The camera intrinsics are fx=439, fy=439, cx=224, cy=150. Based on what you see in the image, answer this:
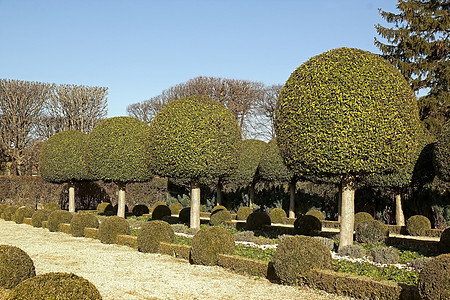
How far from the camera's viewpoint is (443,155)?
44.4 ft

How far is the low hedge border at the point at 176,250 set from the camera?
1074 cm

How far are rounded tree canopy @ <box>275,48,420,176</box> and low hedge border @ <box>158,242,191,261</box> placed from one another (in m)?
3.50

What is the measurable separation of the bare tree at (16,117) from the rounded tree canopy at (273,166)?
20.3 m

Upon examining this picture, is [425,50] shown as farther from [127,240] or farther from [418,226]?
[127,240]

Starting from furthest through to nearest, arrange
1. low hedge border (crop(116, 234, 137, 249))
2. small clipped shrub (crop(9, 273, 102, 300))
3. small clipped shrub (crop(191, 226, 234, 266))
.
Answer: low hedge border (crop(116, 234, 137, 249)) → small clipped shrub (crop(191, 226, 234, 266)) → small clipped shrub (crop(9, 273, 102, 300))

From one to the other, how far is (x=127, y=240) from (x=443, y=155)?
32.8 feet

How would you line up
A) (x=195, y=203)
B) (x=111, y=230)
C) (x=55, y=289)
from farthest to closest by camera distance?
(x=195, y=203), (x=111, y=230), (x=55, y=289)

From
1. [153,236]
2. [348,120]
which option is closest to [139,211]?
[153,236]

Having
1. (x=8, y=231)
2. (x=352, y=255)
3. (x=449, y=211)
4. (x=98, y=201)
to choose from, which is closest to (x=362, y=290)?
(x=352, y=255)

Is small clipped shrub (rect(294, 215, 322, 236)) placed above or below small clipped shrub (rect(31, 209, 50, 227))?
above

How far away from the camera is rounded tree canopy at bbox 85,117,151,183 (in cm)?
1891

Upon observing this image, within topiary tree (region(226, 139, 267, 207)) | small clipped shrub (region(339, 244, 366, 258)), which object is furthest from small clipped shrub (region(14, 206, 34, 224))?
small clipped shrub (region(339, 244, 366, 258))

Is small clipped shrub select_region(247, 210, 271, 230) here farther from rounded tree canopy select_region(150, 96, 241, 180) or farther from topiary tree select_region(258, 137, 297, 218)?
topiary tree select_region(258, 137, 297, 218)

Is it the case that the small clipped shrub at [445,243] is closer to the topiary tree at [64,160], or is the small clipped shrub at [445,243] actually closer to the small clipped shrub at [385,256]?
the small clipped shrub at [385,256]
